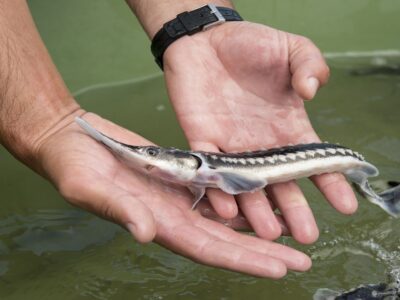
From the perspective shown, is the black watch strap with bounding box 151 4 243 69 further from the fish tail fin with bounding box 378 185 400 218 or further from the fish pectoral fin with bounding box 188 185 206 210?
the fish tail fin with bounding box 378 185 400 218

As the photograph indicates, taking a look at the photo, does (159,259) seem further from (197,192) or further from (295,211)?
(295,211)

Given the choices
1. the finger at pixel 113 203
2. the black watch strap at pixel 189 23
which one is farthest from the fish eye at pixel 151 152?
the black watch strap at pixel 189 23

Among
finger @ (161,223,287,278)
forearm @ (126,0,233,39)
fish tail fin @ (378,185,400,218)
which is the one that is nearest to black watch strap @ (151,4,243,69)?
forearm @ (126,0,233,39)

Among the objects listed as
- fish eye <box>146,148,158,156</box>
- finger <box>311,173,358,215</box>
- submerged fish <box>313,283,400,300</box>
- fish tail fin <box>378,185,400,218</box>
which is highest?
fish eye <box>146,148,158,156</box>

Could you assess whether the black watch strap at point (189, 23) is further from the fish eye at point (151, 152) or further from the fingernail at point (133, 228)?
the fingernail at point (133, 228)

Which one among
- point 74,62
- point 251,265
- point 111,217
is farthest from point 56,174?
point 74,62

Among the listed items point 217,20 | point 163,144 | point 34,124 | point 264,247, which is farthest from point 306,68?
point 163,144
